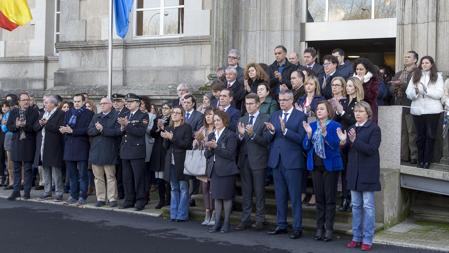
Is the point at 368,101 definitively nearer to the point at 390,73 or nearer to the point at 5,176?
the point at 390,73

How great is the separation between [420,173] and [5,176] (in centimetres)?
971

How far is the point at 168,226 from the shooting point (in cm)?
1043

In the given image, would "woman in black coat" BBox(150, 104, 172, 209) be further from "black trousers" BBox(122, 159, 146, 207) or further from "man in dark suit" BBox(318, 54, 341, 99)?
"man in dark suit" BBox(318, 54, 341, 99)

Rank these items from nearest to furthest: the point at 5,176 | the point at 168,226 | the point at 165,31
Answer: the point at 168,226
the point at 5,176
the point at 165,31

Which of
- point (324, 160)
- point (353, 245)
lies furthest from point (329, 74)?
point (353, 245)

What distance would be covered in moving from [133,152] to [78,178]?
1901 millimetres

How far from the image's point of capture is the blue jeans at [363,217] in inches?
345

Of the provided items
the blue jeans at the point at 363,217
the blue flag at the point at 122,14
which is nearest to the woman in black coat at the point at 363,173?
the blue jeans at the point at 363,217

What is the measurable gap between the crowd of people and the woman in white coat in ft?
0.05

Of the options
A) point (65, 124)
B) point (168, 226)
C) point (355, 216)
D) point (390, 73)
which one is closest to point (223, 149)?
point (168, 226)

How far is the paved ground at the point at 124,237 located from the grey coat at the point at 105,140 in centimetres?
106

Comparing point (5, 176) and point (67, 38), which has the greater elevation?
point (67, 38)

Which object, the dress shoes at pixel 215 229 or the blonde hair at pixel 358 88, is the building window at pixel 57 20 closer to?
the dress shoes at pixel 215 229

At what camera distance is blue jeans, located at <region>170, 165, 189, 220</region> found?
35.6ft
